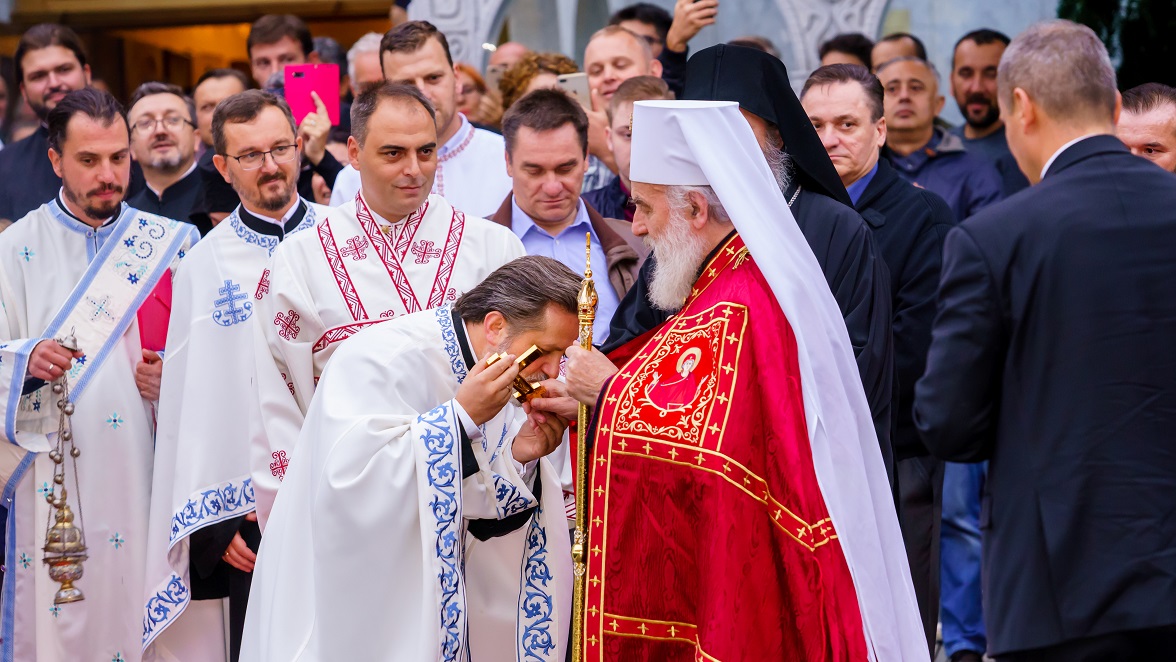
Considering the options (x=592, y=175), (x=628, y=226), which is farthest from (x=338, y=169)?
(x=628, y=226)

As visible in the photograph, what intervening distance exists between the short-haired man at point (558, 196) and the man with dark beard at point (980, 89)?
272 cm

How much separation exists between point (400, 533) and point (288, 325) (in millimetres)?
1283

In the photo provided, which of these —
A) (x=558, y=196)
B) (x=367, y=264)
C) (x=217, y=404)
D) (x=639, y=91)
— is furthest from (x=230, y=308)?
(x=639, y=91)

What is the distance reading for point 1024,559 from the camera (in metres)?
3.54

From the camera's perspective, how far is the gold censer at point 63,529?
18.1 feet

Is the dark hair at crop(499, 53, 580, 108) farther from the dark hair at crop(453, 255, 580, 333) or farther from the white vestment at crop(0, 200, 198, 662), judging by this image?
the dark hair at crop(453, 255, 580, 333)

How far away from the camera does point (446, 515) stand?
396 cm

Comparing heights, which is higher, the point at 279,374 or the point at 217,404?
the point at 279,374

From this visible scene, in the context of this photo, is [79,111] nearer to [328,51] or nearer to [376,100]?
[376,100]

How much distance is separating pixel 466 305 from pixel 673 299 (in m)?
0.59

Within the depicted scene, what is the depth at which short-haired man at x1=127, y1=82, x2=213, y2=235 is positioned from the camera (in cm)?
711

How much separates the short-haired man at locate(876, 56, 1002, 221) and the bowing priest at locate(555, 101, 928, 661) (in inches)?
123

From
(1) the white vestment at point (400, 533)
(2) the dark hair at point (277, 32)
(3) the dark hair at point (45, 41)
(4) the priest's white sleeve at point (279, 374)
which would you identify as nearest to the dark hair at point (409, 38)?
(2) the dark hair at point (277, 32)

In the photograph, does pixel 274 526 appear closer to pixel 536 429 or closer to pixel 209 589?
Result: pixel 536 429
